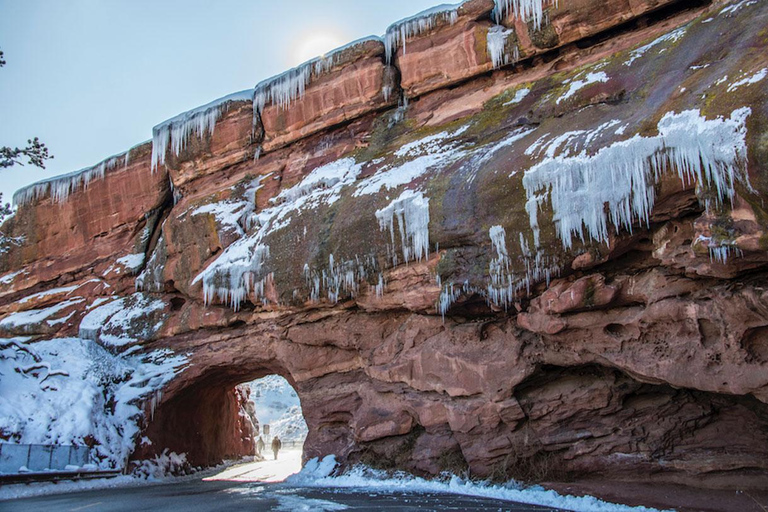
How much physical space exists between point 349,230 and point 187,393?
345 inches

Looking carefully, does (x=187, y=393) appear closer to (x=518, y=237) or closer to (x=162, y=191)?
(x=162, y=191)

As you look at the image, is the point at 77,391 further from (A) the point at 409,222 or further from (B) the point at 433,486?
(A) the point at 409,222

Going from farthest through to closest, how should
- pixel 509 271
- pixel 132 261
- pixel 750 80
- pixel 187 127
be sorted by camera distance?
pixel 132 261
pixel 187 127
pixel 509 271
pixel 750 80

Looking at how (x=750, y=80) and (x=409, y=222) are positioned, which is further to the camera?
(x=409, y=222)

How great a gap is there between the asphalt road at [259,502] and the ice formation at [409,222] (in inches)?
201

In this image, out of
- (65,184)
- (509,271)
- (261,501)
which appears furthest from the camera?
(65,184)

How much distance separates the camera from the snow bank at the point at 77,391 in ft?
48.3

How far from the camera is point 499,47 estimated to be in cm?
1493

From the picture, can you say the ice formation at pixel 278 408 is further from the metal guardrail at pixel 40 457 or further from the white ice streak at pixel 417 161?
the white ice streak at pixel 417 161

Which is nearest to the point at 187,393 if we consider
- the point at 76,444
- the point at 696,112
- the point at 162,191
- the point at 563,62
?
the point at 76,444

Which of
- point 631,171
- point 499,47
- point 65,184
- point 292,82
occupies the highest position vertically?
point 292,82

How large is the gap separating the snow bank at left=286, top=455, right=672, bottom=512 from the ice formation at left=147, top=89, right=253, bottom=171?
1185cm

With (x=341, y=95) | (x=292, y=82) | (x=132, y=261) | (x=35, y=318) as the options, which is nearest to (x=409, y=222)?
(x=341, y=95)

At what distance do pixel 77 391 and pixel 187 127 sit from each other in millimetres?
9451
